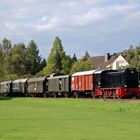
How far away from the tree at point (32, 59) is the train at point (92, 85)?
6083cm

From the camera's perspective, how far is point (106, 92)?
2076 inches

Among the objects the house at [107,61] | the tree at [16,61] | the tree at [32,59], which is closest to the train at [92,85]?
the house at [107,61]

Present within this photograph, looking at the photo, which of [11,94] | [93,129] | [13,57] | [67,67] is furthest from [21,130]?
[13,57]

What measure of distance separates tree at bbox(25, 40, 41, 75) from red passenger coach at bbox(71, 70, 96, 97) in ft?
259

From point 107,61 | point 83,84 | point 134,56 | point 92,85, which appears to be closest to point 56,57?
point 107,61

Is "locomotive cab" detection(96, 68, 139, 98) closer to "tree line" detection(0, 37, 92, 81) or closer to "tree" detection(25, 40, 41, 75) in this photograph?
"tree line" detection(0, 37, 92, 81)

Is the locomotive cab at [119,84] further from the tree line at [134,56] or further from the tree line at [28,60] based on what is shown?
the tree line at [28,60]

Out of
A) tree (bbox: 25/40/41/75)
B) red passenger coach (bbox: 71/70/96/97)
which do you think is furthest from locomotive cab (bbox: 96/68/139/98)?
tree (bbox: 25/40/41/75)

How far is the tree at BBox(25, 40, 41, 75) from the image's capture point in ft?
465

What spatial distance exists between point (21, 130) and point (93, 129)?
9.13 ft

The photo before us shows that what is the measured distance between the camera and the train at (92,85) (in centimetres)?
5041

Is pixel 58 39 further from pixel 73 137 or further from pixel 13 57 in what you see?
pixel 73 137

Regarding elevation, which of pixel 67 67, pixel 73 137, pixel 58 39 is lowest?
pixel 73 137

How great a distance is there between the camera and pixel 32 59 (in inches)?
Answer: 5704
